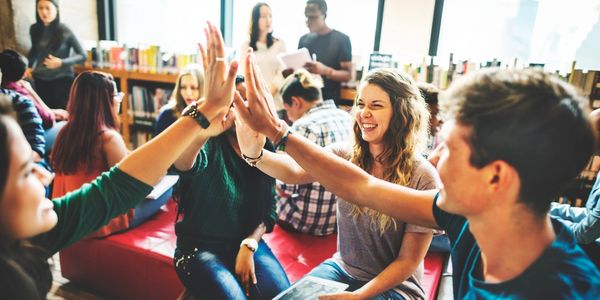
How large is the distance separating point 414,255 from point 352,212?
0.92 ft

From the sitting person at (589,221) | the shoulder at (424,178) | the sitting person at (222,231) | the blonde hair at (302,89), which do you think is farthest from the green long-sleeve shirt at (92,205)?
the blonde hair at (302,89)

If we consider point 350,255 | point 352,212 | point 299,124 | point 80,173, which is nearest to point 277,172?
point 352,212

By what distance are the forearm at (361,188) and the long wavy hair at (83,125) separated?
1.37 metres

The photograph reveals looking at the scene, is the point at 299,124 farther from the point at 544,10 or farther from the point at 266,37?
the point at 544,10

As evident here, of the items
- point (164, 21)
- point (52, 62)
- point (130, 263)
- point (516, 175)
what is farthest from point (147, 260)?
point (164, 21)

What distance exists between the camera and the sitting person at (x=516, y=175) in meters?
0.78

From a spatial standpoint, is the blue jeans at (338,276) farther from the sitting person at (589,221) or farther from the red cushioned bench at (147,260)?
the sitting person at (589,221)

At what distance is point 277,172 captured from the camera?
163cm

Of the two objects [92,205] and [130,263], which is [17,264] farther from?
[130,263]

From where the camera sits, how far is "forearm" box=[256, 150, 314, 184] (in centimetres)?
160

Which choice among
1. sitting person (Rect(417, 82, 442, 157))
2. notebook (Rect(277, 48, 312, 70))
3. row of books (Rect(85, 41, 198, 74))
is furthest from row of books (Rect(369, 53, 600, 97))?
row of books (Rect(85, 41, 198, 74))

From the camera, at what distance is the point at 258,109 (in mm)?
1161

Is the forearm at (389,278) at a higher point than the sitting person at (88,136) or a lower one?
lower

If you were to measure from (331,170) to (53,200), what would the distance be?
749 millimetres
